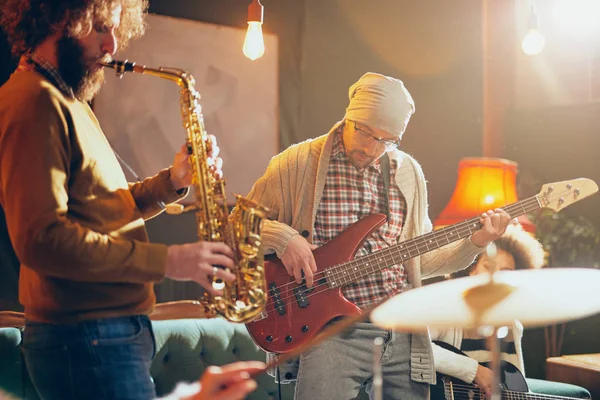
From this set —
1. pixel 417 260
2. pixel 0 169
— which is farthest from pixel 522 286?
pixel 417 260

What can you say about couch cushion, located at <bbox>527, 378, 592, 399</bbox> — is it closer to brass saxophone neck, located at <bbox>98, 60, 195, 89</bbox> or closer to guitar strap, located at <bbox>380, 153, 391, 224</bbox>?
guitar strap, located at <bbox>380, 153, 391, 224</bbox>

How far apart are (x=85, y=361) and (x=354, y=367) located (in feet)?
4.00

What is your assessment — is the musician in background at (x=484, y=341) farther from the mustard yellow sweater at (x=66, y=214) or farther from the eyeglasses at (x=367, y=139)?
the mustard yellow sweater at (x=66, y=214)

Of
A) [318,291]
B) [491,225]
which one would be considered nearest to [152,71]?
[318,291]

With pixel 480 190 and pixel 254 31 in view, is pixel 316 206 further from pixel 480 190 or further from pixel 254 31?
pixel 480 190

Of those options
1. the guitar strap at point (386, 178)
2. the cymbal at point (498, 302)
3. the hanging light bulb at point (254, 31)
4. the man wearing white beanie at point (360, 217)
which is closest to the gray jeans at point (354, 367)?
the man wearing white beanie at point (360, 217)

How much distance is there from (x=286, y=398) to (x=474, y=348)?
91cm

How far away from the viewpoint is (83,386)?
5.44 ft

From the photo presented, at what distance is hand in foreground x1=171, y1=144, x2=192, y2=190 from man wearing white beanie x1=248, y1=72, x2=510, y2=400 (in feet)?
2.01

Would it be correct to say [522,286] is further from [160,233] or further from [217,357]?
[160,233]

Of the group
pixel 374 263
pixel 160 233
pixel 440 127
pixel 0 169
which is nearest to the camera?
pixel 0 169

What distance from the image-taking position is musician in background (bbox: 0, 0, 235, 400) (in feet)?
5.31

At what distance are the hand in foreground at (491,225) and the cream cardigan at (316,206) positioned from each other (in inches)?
2.2

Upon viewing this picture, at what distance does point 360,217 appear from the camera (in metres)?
2.86
